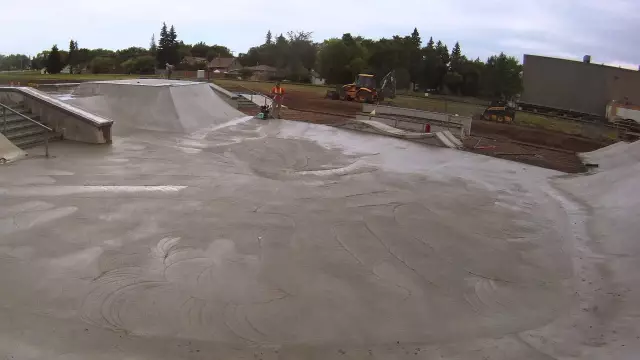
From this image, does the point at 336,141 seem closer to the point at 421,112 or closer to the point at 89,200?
the point at 421,112

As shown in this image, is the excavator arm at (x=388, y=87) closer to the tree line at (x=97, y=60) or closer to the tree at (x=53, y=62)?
the tree line at (x=97, y=60)

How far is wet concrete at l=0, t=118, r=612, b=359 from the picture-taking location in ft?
14.8

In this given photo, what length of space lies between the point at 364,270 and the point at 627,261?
158 inches

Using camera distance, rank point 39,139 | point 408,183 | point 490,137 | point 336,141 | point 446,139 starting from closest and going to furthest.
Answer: point 408,183 → point 39,139 → point 336,141 → point 446,139 → point 490,137

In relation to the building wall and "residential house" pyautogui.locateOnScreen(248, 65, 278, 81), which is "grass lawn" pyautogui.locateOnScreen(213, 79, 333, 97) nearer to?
"residential house" pyautogui.locateOnScreen(248, 65, 278, 81)

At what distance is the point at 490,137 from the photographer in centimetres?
2208

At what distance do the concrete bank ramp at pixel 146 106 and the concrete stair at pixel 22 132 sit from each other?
2.51 metres

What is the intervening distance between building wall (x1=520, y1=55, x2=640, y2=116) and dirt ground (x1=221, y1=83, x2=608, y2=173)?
13.5m

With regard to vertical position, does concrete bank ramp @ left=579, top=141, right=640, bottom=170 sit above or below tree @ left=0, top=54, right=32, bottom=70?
below

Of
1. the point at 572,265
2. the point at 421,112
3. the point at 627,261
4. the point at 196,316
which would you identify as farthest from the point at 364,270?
the point at 421,112

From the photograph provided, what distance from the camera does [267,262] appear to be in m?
6.20

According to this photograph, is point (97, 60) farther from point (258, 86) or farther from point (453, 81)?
point (453, 81)

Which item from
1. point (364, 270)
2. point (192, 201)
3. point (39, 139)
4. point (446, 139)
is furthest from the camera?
point (446, 139)

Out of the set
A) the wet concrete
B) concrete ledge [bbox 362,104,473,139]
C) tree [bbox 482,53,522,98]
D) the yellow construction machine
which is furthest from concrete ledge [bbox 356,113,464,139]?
tree [bbox 482,53,522,98]
